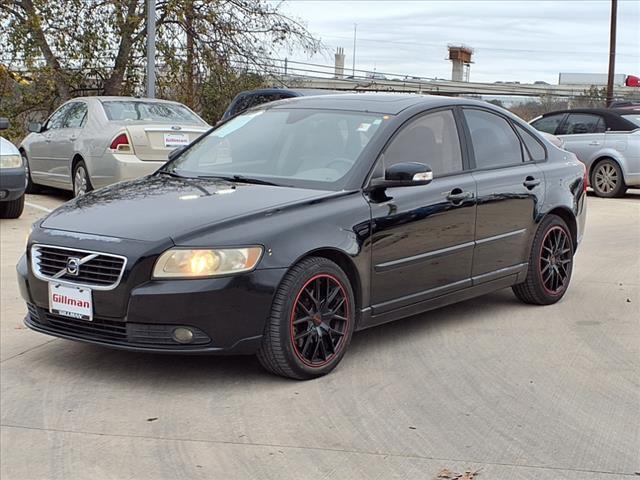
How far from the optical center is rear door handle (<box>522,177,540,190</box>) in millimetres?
6484

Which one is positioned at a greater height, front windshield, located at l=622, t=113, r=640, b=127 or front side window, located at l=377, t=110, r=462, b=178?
front windshield, located at l=622, t=113, r=640, b=127

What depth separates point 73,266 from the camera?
4.71 metres

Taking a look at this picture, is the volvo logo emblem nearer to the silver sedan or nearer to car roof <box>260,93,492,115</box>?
car roof <box>260,93,492,115</box>

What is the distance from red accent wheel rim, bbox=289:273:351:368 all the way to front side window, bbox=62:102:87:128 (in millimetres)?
7722

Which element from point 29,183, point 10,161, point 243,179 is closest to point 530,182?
point 243,179

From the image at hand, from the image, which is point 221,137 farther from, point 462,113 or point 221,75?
point 221,75

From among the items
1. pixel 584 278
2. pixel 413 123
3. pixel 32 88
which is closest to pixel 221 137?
pixel 413 123

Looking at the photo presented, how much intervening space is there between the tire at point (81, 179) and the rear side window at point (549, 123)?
877cm

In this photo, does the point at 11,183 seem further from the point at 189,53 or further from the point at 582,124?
the point at 189,53

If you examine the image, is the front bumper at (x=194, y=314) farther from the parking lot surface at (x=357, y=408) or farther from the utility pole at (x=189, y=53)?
the utility pole at (x=189, y=53)

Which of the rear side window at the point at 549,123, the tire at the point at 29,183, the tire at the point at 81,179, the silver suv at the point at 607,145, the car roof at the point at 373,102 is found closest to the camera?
the car roof at the point at 373,102

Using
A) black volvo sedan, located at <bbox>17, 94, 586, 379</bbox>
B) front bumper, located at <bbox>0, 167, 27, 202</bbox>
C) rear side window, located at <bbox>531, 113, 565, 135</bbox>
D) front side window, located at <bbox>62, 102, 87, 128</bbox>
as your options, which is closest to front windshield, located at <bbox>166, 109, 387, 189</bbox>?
black volvo sedan, located at <bbox>17, 94, 586, 379</bbox>

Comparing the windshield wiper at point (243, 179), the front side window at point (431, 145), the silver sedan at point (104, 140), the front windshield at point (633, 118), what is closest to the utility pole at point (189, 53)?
the silver sedan at point (104, 140)

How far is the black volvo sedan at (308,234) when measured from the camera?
14.9ft
